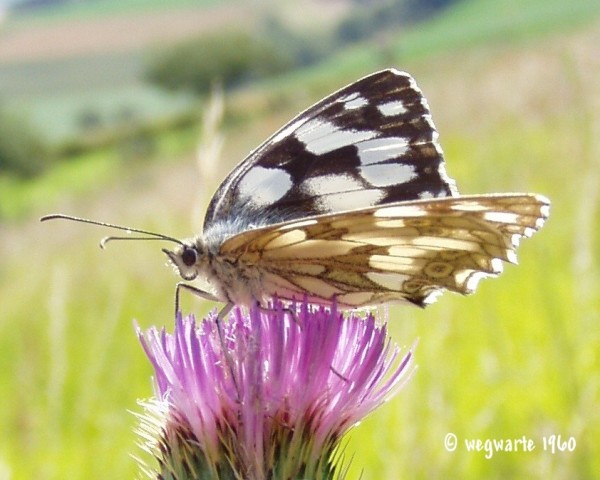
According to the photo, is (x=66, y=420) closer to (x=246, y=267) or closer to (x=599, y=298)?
(x=599, y=298)

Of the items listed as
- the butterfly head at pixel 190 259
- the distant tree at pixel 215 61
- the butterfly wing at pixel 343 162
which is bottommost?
the butterfly head at pixel 190 259

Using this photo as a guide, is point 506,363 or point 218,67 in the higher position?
point 218,67

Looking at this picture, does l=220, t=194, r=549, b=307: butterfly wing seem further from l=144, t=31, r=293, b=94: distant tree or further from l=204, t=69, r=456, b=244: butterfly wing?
l=144, t=31, r=293, b=94: distant tree

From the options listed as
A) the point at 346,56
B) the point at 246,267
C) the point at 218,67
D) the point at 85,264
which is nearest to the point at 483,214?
the point at 246,267

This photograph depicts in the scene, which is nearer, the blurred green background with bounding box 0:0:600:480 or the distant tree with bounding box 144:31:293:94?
the blurred green background with bounding box 0:0:600:480

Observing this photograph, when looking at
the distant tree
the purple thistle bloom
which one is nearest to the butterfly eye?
the purple thistle bloom

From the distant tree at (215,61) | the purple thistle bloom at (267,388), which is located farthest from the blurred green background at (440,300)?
the distant tree at (215,61)

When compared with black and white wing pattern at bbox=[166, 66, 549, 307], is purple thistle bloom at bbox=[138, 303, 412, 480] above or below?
below

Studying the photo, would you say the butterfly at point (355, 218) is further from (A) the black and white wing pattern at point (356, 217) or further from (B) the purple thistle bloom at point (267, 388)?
(B) the purple thistle bloom at point (267, 388)
